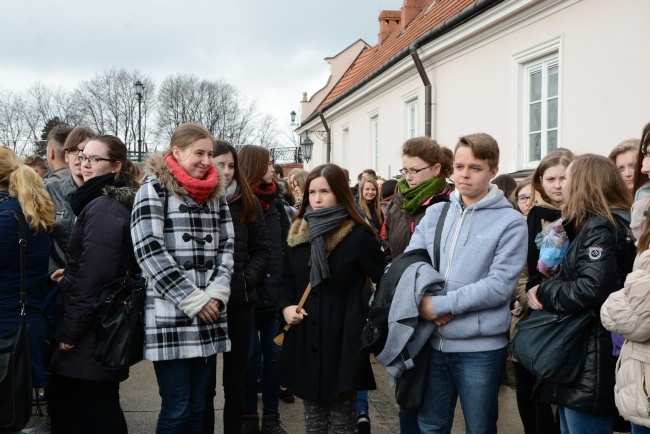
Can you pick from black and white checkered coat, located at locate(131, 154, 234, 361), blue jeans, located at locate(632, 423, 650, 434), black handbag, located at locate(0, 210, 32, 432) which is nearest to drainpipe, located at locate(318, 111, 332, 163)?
black and white checkered coat, located at locate(131, 154, 234, 361)

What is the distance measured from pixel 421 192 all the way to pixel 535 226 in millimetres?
750

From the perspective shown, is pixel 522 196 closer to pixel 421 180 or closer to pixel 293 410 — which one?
pixel 421 180

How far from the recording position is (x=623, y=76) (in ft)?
24.7

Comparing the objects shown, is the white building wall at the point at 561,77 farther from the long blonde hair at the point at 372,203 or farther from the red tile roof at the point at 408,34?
the long blonde hair at the point at 372,203

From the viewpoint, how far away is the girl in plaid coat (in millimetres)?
3430

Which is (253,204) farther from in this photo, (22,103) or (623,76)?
(22,103)

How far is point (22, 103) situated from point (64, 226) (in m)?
56.5

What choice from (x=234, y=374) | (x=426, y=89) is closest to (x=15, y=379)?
(x=234, y=374)

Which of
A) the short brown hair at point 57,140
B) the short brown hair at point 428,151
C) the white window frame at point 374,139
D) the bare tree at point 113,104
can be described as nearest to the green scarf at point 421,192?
the short brown hair at point 428,151

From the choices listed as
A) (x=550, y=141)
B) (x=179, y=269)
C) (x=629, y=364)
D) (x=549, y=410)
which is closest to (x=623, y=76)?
(x=550, y=141)

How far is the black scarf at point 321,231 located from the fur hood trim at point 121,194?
1.06 meters

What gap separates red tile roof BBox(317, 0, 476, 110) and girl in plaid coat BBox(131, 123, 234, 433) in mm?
9184

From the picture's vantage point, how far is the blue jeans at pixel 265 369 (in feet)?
15.7

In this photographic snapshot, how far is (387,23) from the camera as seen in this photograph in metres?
21.4
